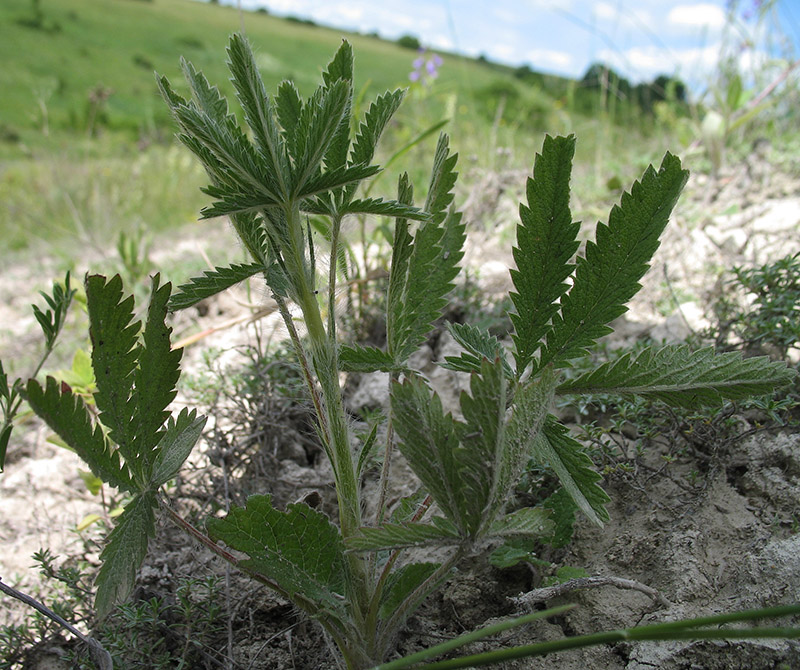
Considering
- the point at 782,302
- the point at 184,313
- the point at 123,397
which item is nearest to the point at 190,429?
the point at 123,397

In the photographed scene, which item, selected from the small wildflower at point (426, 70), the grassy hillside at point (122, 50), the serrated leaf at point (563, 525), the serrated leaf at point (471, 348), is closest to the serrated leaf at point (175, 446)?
the serrated leaf at point (471, 348)

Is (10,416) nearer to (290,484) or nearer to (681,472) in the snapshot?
(290,484)

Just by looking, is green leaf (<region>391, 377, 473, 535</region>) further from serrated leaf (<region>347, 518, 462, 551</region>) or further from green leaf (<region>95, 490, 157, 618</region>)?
green leaf (<region>95, 490, 157, 618</region>)

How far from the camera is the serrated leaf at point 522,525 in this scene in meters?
0.77

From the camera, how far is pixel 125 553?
31.9 inches

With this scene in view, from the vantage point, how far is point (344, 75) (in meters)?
0.90

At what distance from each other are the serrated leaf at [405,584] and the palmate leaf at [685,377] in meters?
0.35

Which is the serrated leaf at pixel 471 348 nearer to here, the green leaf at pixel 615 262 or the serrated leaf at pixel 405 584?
the green leaf at pixel 615 262

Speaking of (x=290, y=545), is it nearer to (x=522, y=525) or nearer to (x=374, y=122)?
(x=522, y=525)

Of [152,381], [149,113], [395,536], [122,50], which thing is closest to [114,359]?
[152,381]

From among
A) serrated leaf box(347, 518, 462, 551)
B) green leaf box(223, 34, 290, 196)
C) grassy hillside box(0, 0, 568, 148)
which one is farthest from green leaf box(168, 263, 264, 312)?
grassy hillside box(0, 0, 568, 148)

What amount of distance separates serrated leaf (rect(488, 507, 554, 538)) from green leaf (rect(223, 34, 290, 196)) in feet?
1.78

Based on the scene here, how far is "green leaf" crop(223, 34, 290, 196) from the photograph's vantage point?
29.1 inches

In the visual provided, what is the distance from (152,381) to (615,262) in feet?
2.39
